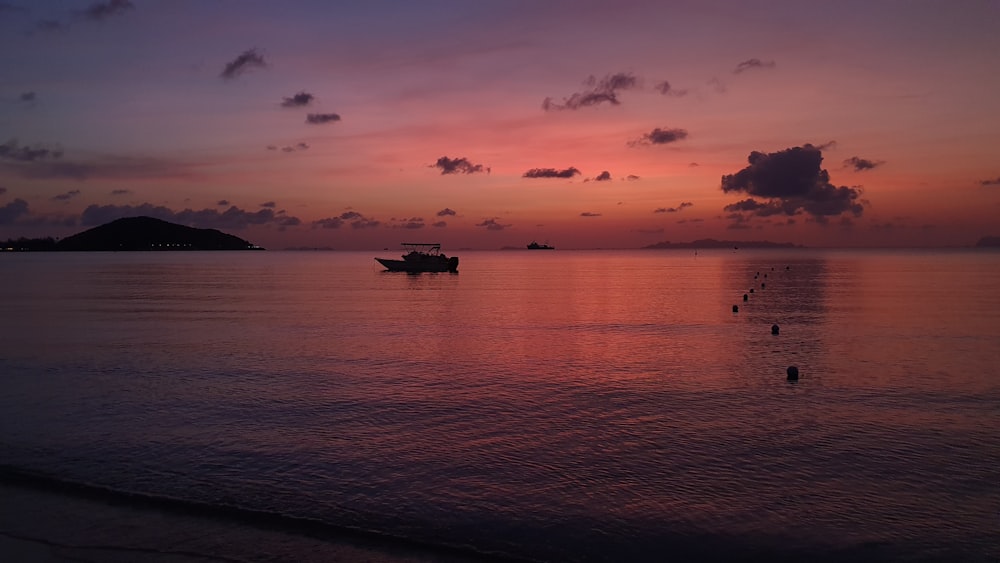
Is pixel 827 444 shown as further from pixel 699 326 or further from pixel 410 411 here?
pixel 699 326

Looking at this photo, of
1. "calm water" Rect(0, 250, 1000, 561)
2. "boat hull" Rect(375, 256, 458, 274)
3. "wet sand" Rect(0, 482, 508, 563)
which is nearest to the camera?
"wet sand" Rect(0, 482, 508, 563)

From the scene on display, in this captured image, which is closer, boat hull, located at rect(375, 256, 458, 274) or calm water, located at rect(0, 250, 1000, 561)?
calm water, located at rect(0, 250, 1000, 561)

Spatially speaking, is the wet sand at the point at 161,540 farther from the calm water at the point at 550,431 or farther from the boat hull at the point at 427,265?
the boat hull at the point at 427,265

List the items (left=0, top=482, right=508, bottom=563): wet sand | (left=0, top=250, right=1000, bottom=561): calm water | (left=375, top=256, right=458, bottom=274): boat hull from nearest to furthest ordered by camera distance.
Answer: (left=0, top=482, right=508, bottom=563): wet sand < (left=0, top=250, right=1000, bottom=561): calm water < (left=375, top=256, right=458, bottom=274): boat hull

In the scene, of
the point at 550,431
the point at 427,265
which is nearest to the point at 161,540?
the point at 550,431

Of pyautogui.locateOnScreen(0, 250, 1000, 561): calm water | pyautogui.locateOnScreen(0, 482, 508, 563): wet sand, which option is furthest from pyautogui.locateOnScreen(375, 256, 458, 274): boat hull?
pyautogui.locateOnScreen(0, 482, 508, 563): wet sand

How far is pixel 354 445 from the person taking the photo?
1692cm

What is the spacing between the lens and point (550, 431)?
18281mm

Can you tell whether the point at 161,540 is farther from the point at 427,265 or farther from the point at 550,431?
the point at 427,265

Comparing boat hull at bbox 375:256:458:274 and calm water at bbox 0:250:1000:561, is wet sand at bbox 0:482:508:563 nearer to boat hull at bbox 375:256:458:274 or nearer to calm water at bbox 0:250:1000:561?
calm water at bbox 0:250:1000:561

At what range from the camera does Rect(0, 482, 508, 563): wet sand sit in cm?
1046

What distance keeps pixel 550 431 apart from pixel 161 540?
10.1 metres

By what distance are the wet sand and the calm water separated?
2.51 ft

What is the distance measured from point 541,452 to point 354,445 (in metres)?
4.78
